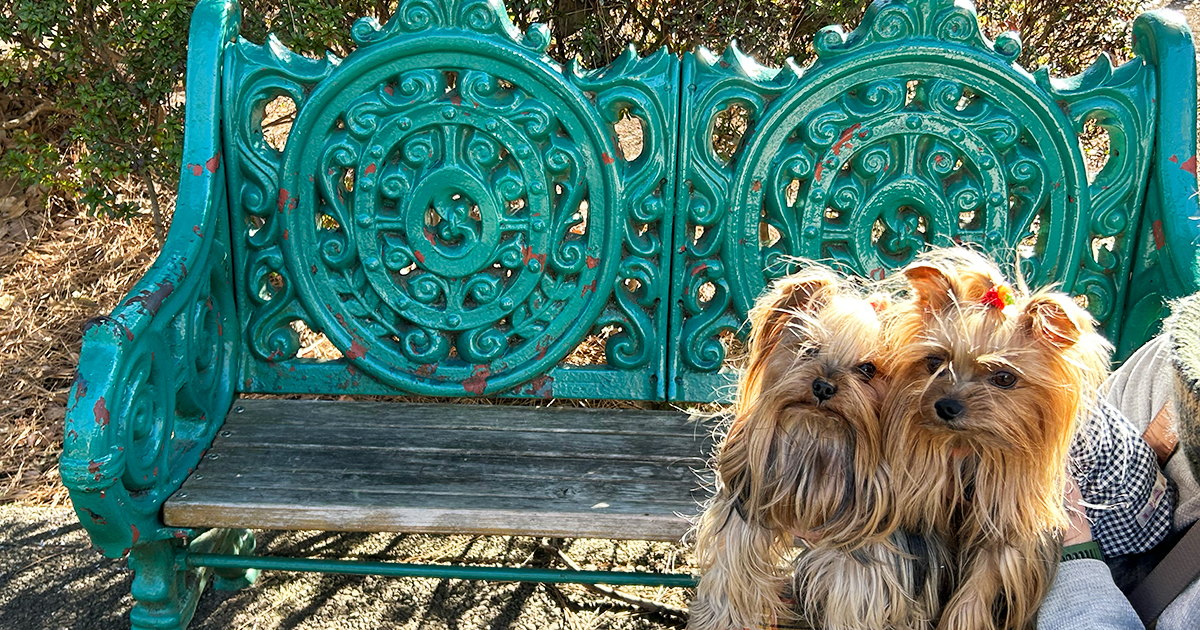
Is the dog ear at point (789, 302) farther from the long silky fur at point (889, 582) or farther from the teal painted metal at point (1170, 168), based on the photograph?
the teal painted metal at point (1170, 168)

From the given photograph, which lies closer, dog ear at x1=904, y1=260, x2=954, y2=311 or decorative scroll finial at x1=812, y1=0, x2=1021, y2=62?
dog ear at x1=904, y1=260, x2=954, y2=311

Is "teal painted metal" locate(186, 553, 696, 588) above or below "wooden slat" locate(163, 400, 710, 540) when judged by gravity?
below

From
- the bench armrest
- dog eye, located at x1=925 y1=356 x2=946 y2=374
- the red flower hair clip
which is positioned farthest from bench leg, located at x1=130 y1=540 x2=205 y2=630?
the red flower hair clip

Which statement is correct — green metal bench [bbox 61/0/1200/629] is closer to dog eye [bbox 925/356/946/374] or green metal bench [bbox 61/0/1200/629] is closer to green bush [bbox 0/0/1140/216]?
green bush [bbox 0/0/1140/216]

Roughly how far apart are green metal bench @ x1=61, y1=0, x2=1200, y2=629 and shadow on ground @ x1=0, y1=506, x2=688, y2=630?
40 centimetres

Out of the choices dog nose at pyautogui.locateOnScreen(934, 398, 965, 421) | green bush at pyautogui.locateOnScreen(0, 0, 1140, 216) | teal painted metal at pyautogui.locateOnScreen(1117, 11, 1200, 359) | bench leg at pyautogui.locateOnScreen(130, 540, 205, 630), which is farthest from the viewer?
green bush at pyautogui.locateOnScreen(0, 0, 1140, 216)

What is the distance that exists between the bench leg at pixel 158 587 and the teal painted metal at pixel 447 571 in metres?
0.05

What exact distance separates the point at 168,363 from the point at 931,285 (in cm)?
176

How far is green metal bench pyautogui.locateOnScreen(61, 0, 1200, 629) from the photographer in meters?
2.63

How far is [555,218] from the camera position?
9.34 feet

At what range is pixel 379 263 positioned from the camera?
2.85 meters

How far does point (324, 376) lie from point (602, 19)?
5.40 feet

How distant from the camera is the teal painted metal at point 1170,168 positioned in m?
2.61

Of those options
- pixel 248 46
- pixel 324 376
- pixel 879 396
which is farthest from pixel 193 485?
pixel 879 396
